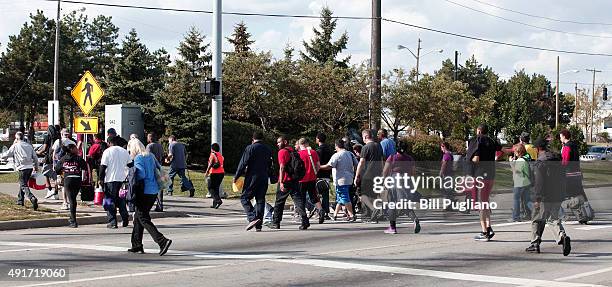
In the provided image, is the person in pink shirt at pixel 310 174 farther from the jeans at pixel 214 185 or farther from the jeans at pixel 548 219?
the jeans at pixel 548 219

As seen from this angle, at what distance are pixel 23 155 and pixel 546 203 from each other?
1123 cm

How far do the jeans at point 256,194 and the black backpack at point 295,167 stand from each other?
620 mm

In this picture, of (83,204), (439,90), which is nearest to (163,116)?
(439,90)

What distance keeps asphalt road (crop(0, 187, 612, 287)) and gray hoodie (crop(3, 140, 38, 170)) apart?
2.61 meters

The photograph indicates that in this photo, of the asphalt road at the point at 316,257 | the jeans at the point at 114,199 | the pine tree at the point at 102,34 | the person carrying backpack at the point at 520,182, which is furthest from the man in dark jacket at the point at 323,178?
the pine tree at the point at 102,34

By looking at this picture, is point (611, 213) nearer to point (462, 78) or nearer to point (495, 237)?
point (495, 237)

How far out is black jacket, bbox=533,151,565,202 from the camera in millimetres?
12188

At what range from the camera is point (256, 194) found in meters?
15.2

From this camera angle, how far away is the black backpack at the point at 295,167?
1577 cm

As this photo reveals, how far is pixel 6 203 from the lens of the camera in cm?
1820

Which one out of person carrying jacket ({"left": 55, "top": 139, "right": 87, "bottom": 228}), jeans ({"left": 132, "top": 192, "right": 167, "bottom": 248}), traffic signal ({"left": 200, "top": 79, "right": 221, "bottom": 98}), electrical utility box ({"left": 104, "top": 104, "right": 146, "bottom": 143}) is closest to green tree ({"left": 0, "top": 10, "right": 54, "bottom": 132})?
electrical utility box ({"left": 104, "top": 104, "right": 146, "bottom": 143})

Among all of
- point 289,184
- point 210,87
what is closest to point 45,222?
point 289,184

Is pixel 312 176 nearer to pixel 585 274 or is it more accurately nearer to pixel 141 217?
pixel 141 217

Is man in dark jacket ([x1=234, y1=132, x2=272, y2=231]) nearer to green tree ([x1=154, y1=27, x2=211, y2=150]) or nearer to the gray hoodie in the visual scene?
the gray hoodie
